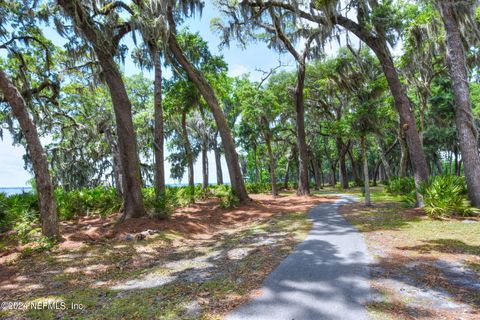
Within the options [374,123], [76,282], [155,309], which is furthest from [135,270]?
[374,123]

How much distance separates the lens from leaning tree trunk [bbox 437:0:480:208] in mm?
9086

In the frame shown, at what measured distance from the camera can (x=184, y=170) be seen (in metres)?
38.5

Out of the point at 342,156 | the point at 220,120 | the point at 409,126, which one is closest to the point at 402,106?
the point at 409,126

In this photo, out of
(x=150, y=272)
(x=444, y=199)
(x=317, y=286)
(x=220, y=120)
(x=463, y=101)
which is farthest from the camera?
(x=220, y=120)

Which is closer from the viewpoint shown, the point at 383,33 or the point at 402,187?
the point at 383,33

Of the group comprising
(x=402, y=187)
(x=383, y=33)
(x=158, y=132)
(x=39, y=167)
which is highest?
(x=383, y=33)

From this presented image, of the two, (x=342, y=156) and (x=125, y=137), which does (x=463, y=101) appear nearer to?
(x=125, y=137)

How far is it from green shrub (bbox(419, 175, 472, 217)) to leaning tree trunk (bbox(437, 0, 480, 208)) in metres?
0.56

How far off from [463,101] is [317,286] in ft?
29.5

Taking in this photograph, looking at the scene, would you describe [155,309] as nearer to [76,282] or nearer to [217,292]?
[217,292]

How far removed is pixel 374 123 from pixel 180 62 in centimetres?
915

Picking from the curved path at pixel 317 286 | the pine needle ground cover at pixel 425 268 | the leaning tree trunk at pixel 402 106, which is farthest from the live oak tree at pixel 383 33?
the curved path at pixel 317 286

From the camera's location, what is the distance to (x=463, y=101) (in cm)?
930

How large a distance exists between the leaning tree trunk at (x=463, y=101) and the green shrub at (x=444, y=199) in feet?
1.83
